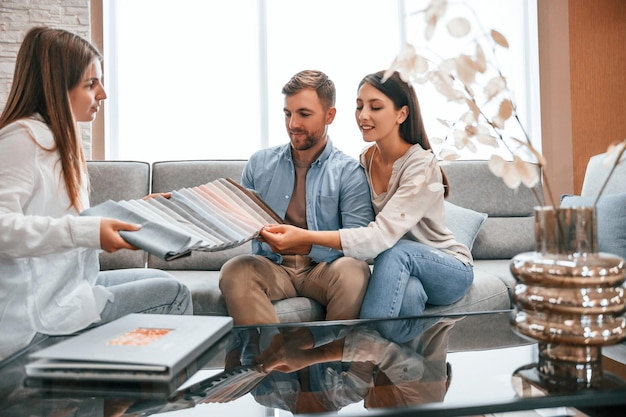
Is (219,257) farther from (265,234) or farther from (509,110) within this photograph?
(509,110)

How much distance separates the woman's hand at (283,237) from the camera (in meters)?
1.46

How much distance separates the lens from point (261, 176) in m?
2.01

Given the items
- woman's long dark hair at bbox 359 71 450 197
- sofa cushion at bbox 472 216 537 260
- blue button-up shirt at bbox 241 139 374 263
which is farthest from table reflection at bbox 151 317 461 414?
sofa cushion at bbox 472 216 537 260

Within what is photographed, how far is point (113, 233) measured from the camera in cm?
112

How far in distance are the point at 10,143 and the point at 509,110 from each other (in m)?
1.05

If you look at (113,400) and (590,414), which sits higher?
(113,400)

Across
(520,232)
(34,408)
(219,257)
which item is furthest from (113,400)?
(520,232)

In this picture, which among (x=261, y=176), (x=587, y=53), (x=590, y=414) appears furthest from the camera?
(x=587, y=53)

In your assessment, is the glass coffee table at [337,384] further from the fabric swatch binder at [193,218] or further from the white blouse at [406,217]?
the white blouse at [406,217]

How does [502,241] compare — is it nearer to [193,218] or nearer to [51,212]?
[193,218]

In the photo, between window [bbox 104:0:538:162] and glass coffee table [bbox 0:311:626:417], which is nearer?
glass coffee table [bbox 0:311:626:417]

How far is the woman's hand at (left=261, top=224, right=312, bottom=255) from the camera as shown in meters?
1.46

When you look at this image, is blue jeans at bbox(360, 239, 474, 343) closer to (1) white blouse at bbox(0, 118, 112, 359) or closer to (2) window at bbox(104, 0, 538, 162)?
(1) white blouse at bbox(0, 118, 112, 359)

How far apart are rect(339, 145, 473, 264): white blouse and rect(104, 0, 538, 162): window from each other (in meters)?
1.83
